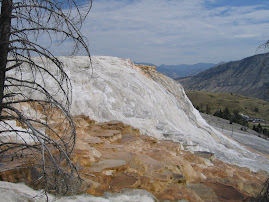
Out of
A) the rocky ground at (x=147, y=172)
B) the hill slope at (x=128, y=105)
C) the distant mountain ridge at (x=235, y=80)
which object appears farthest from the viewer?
the distant mountain ridge at (x=235, y=80)

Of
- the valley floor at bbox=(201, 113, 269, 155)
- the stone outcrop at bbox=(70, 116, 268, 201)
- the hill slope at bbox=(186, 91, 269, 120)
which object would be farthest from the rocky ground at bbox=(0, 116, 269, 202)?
the hill slope at bbox=(186, 91, 269, 120)

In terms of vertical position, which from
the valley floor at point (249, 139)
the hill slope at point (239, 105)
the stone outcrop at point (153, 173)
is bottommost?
the hill slope at point (239, 105)

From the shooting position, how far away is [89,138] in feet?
24.5

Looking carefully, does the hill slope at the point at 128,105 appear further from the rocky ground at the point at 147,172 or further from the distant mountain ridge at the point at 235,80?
the distant mountain ridge at the point at 235,80

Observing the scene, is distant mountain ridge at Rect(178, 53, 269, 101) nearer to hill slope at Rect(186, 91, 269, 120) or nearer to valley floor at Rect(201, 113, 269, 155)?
hill slope at Rect(186, 91, 269, 120)

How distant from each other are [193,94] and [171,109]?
302 ft

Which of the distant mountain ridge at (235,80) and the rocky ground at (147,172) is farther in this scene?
the distant mountain ridge at (235,80)

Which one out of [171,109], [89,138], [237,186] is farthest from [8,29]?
[171,109]

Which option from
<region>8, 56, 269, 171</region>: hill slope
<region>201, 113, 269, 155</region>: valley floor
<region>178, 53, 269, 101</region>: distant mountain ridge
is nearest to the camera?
<region>8, 56, 269, 171</region>: hill slope

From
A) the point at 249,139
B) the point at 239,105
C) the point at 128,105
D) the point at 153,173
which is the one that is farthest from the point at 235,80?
the point at 153,173

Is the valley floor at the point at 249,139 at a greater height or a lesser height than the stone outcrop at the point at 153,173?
lesser

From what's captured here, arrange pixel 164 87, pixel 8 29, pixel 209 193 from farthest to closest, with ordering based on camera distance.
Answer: pixel 164 87, pixel 209 193, pixel 8 29

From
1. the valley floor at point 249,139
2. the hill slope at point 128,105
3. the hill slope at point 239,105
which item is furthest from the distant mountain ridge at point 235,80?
the hill slope at point 128,105

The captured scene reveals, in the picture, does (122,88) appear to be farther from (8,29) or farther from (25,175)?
(8,29)
